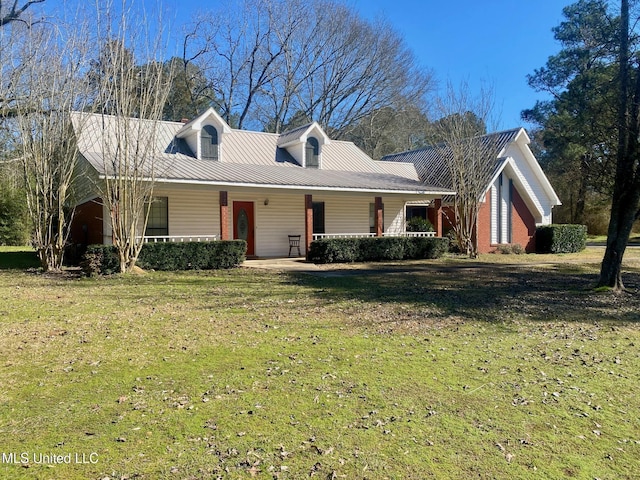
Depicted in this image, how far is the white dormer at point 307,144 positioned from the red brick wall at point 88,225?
29.4ft

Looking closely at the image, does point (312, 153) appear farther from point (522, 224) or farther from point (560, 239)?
point (560, 239)

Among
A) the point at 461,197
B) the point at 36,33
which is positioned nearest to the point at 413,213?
the point at 461,197

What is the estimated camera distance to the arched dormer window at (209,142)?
19.4m

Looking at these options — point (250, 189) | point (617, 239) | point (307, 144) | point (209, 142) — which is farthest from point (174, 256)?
point (617, 239)

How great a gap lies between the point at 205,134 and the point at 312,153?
208 inches

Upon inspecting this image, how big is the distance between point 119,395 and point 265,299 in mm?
5287

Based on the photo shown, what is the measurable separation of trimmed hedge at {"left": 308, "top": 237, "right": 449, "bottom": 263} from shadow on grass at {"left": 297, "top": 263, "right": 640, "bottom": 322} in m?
2.38

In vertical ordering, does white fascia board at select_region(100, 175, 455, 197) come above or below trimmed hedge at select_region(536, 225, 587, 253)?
above

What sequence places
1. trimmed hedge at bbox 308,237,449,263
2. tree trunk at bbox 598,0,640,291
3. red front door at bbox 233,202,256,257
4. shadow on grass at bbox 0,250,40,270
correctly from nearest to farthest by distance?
tree trunk at bbox 598,0,640,291 < shadow on grass at bbox 0,250,40,270 < trimmed hedge at bbox 308,237,449,263 < red front door at bbox 233,202,256,257

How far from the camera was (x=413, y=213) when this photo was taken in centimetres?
2655

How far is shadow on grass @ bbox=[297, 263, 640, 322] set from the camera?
8992 millimetres

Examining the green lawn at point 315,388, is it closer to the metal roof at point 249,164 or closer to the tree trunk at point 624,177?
the tree trunk at point 624,177

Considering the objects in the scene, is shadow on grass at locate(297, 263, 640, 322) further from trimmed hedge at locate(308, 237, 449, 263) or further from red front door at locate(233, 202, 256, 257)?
red front door at locate(233, 202, 256, 257)

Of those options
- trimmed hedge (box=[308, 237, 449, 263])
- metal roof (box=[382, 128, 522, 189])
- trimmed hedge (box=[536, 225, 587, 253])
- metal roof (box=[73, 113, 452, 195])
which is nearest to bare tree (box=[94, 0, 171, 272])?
metal roof (box=[73, 113, 452, 195])
